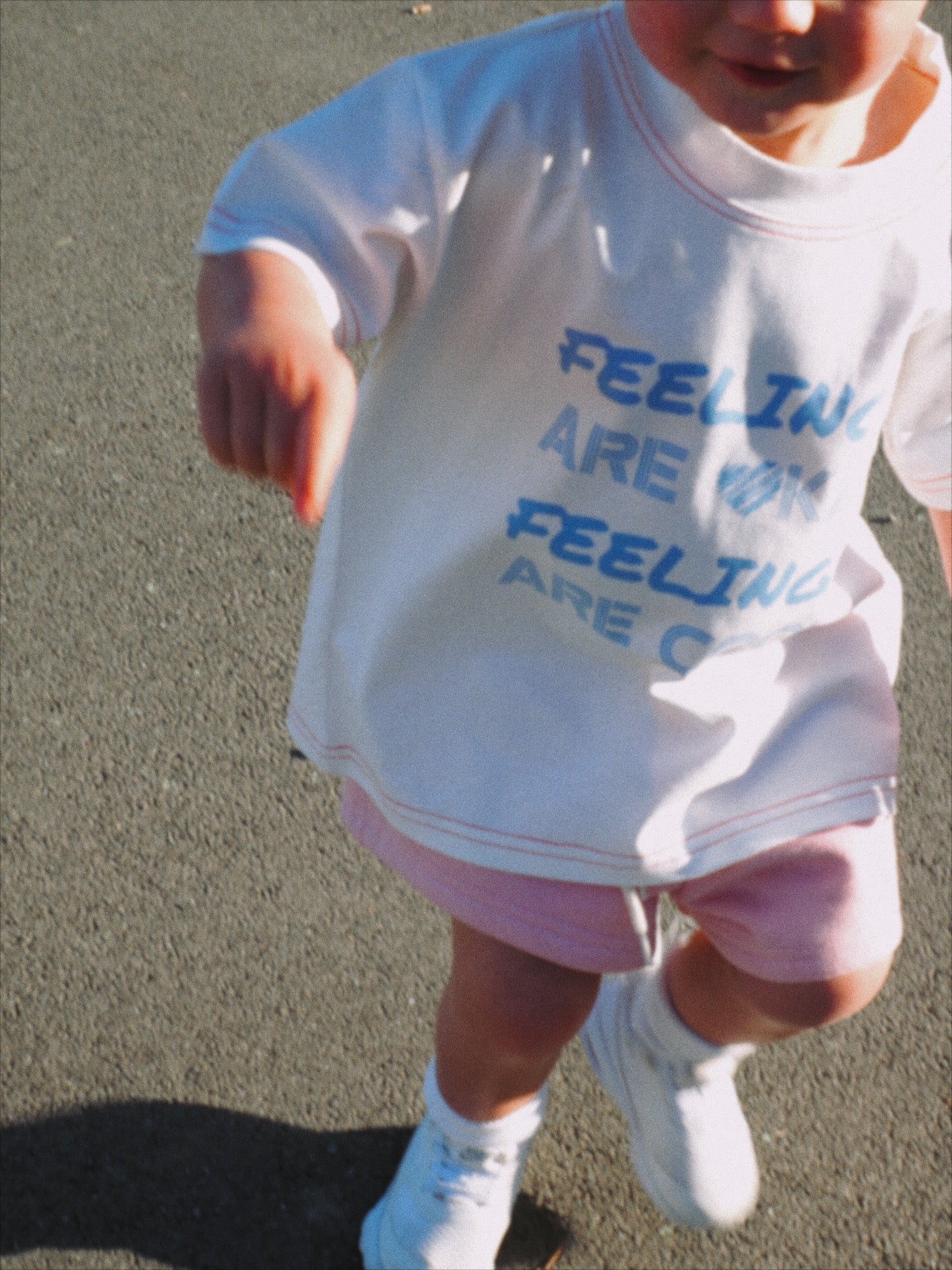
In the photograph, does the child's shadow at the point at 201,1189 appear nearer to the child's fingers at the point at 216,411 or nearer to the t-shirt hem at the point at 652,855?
the t-shirt hem at the point at 652,855

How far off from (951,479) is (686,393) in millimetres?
423

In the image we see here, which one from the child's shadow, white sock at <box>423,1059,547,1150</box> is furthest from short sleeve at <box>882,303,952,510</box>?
the child's shadow

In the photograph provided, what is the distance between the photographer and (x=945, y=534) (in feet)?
5.52

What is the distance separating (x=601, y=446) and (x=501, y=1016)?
0.71 m

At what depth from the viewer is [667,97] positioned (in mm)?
1257

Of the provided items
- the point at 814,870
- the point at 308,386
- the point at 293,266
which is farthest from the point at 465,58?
the point at 814,870

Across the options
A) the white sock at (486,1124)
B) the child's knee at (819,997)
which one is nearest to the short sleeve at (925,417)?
the child's knee at (819,997)

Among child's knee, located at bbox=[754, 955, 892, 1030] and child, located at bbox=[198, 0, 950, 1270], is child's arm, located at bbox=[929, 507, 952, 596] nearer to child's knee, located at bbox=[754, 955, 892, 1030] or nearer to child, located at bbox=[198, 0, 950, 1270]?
child, located at bbox=[198, 0, 950, 1270]

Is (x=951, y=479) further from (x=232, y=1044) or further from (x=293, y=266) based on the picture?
(x=232, y=1044)

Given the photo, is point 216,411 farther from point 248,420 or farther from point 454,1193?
point 454,1193

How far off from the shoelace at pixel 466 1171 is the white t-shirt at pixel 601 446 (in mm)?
530

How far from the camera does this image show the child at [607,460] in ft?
3.78

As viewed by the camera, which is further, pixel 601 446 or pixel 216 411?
pixel 601 446

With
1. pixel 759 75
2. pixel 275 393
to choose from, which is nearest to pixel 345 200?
pixel 275 393
